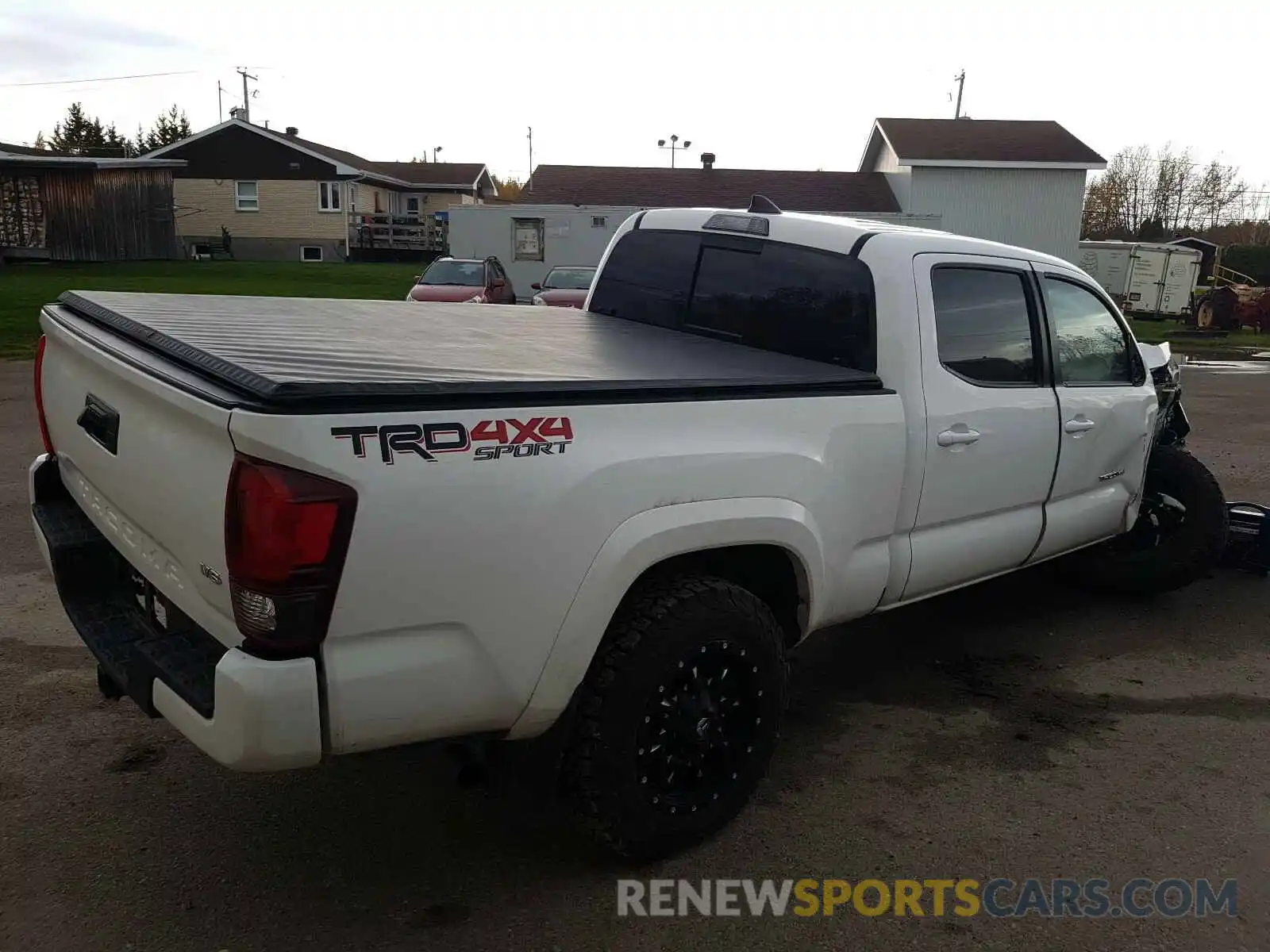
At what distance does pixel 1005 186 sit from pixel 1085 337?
96.1ft

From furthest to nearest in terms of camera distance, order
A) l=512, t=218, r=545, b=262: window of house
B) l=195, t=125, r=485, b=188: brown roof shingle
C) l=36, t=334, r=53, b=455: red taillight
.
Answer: l=195, t=125, r=485, b=188: brown roof shingle
l=512, t=218, r=545, b=262: window of house
l=36, t=334, r=53, b=455: red taillight

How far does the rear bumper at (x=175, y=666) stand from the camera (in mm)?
2281

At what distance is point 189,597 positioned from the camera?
259 centimetres

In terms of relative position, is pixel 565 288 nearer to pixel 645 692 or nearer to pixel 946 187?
pixel 645 692

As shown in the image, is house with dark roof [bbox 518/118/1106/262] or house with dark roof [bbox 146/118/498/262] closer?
house with dark roof [bbox 518/118/1106/262]

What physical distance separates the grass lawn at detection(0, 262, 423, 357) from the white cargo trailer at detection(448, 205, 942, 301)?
2402mm

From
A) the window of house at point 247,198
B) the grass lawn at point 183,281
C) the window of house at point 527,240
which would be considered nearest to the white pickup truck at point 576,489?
the grass lawn at point 183,281

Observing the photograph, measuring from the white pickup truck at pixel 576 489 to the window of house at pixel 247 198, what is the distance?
4157cm

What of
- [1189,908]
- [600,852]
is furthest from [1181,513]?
[600,852]

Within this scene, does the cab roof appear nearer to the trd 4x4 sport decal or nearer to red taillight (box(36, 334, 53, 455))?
the trd 4x4 sport decal

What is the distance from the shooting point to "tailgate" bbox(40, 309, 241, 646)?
2373mm

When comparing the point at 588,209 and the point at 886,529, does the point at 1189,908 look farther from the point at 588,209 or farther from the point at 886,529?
the point at 588,209

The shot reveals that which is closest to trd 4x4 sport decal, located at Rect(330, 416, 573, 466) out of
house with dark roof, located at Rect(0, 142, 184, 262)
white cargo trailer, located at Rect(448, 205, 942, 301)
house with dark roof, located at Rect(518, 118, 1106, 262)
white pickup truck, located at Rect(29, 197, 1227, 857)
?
white pickup truck, located at Rect(29, 197, 1227, 857)

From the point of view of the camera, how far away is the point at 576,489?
2.59 metres
